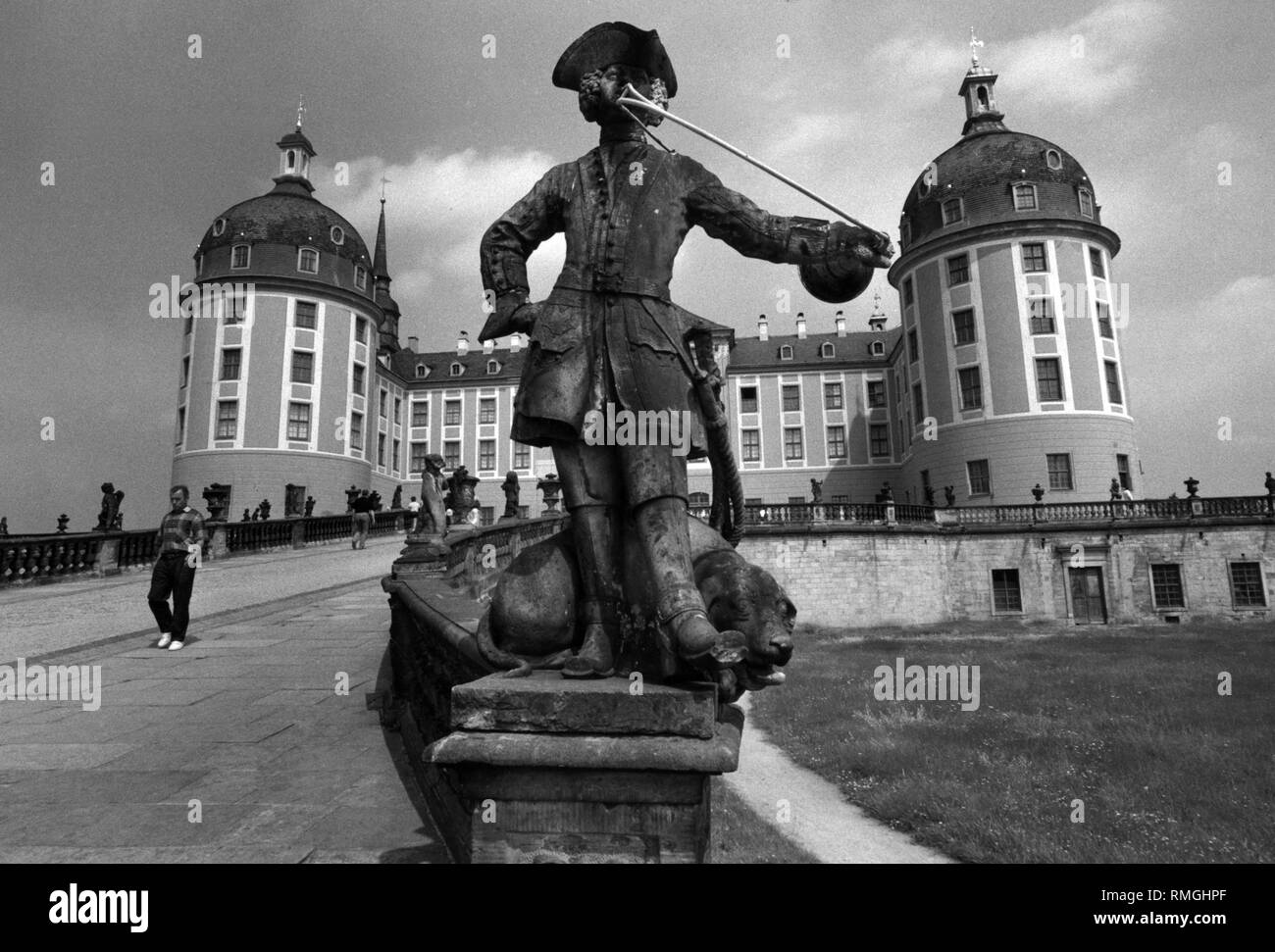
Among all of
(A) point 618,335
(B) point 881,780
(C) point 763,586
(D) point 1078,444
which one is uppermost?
(D) point 1078,444

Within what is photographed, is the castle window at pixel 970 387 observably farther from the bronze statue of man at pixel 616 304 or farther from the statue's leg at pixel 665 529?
the statue's leg at pixel 665 529

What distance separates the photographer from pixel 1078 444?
32344mm

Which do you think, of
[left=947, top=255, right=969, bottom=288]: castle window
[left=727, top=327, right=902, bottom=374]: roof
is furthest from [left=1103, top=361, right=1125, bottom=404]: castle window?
[left=727, top=327, right=902, bottom=374]: roof

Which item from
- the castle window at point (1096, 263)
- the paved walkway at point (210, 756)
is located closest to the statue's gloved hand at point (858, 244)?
the paved walkway at point (210, 756)

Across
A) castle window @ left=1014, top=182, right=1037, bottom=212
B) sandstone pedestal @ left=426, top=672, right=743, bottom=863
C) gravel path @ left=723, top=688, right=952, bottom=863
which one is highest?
castle window @ left=1014, top=182, right=1037, bottom=212

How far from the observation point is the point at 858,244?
2531 millimetres

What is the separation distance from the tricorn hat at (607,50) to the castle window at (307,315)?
41.5 metres

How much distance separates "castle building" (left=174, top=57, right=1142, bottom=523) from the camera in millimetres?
33219

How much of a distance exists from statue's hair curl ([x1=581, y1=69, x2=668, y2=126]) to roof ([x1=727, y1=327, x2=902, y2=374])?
47.3 meters

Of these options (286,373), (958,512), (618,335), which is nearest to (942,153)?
(958,512)

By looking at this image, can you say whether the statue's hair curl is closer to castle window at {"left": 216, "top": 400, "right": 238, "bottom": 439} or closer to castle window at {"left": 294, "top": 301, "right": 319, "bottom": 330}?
castle window at {"left": 216, "top": 400, "right": 238, "bottom": 439}

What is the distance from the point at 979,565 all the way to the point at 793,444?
1911 cm
